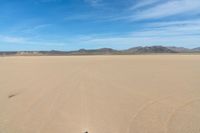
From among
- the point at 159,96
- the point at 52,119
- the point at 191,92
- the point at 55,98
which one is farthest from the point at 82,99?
the point at 191,92

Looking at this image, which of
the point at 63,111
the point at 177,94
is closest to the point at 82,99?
the point at 63,111

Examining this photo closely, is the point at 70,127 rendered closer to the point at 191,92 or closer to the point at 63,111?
the point at 63,111

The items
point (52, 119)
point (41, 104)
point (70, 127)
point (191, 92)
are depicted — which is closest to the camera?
point (70, 127)

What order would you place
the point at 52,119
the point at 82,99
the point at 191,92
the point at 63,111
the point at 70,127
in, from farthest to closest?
the point at 191,92
the point at 82,99
the point at 63,111
the point at 52,119
the point at 70,127

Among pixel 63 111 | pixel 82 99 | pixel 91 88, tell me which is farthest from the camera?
pixel 91 88

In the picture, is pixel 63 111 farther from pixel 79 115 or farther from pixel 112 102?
pixel 112 102

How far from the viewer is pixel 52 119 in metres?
3.64

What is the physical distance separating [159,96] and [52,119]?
8.53 feet

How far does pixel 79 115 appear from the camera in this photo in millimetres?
3852

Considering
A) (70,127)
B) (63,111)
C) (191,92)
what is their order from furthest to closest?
(191,92)
(63,111)
(70,127)

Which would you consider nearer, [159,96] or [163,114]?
[163,114]

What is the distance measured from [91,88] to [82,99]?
50.0 inches

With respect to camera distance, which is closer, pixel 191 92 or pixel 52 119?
pixel 52 119

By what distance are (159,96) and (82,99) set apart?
5.85ft
